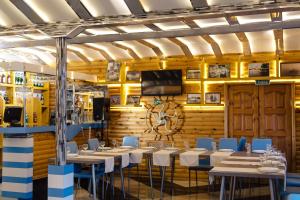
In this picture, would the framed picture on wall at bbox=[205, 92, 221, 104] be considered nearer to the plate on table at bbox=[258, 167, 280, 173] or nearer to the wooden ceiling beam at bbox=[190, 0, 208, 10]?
the wooden ceiling beam at bbox=[190, 0, 208, 10]

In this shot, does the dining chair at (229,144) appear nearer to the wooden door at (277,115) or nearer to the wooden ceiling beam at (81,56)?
the wooden door at (277,115)

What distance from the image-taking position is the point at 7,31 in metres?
6.80

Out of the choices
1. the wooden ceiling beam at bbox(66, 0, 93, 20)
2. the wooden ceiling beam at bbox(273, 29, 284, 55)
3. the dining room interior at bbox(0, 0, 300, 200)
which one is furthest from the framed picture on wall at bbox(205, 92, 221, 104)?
the wooden ceiling beam at bbox(66, 0, 93, 20)

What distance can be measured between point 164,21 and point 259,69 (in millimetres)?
3871

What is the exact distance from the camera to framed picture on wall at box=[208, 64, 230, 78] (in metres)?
9.47

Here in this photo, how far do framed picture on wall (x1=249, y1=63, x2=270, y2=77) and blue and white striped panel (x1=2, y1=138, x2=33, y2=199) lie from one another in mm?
5074

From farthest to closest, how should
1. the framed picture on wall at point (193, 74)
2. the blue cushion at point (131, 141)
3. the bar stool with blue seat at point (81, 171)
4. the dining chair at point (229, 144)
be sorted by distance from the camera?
1. the framed picture on wall at point (193, 74)
2. the blue cushion at point (131, 141)
3. the dining chair at point (229, 144)
4. the bar stool with blue seat at point (81, 171)

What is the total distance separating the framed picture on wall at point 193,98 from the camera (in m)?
9.73

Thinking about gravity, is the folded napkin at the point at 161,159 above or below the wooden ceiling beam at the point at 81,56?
below

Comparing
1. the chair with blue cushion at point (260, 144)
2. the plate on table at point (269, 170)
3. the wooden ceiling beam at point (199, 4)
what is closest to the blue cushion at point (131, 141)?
the chair with blue cushion at point (260, 144)

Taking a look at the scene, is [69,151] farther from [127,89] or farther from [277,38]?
[277,38]

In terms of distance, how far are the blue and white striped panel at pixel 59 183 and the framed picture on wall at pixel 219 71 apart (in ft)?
15.4

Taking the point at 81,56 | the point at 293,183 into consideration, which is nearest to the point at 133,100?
the point at 81,56

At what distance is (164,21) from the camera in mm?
6152
